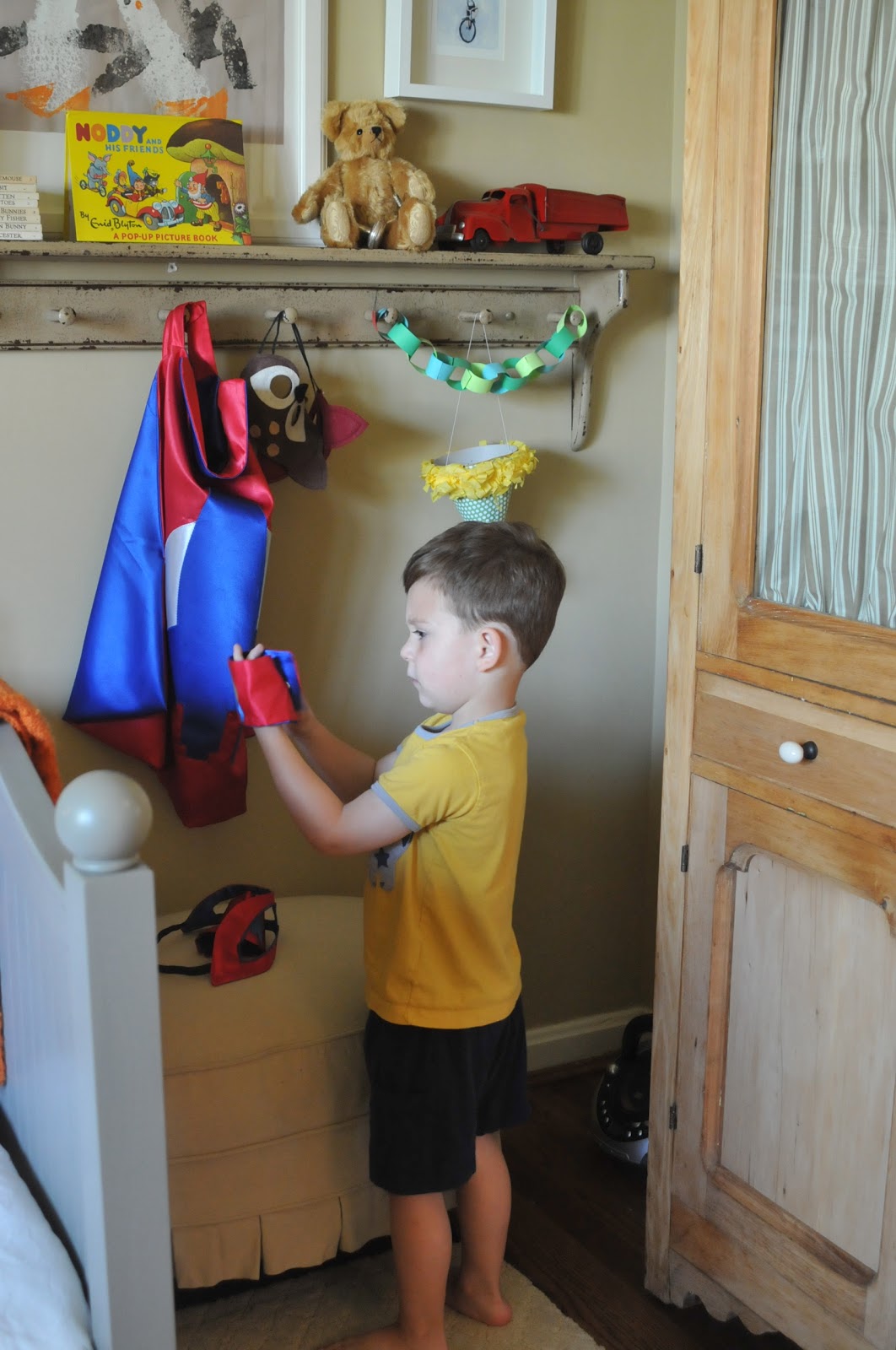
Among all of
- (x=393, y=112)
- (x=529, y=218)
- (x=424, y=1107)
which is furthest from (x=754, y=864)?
(x=393, y=112)

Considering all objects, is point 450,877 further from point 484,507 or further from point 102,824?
point 102,824

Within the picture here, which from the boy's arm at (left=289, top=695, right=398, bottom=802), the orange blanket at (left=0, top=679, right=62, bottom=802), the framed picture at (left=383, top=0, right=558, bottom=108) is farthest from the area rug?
the framed picture at (left=383, top=0, right=558, bottom=108)

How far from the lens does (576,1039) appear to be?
7.57 ft

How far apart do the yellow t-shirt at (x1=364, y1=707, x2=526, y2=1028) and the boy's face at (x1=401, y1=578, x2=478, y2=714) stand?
0.15ft

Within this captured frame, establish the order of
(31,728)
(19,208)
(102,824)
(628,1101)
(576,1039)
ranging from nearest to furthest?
(102,824) < (31,728) < (19,208) < (628,1101) < (576,1039)

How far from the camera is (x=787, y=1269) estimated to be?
4.83 ft

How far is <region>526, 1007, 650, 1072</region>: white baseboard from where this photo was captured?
2.28 m

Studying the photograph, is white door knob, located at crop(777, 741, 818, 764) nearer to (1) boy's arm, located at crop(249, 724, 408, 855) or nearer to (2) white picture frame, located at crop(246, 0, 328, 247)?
(1) boy's arm, located at crop(249, 724, 408, 855)

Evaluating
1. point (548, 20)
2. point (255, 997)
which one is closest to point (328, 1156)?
point (255, 997)

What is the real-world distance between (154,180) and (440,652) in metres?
0.75

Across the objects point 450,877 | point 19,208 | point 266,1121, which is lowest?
point 266,1121

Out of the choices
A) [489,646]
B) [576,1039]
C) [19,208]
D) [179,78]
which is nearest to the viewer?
[489,646]

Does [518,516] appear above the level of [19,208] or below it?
below

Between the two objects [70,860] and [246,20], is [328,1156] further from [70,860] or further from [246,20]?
[246,20]
